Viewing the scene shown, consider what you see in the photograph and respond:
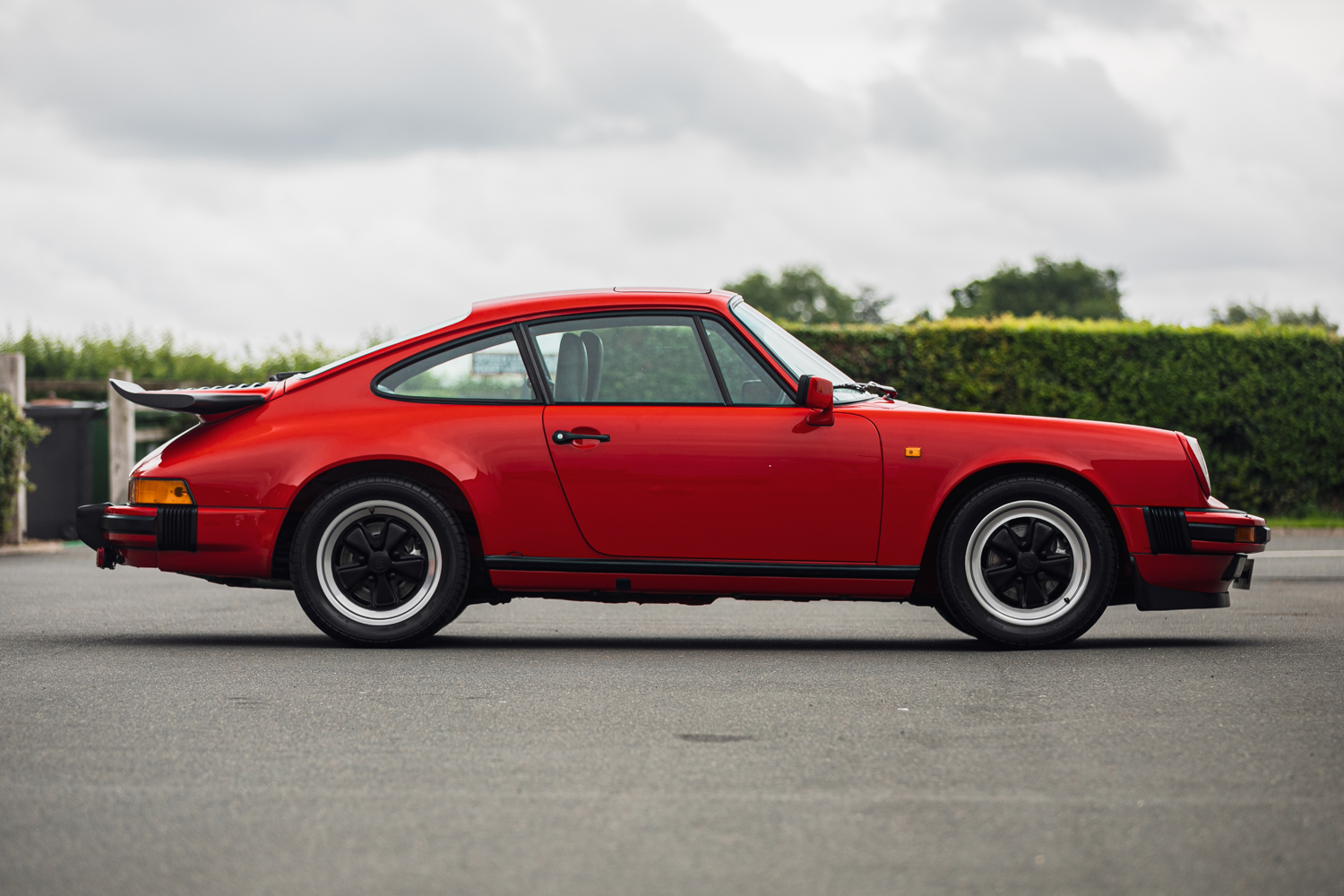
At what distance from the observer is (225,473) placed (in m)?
6.31

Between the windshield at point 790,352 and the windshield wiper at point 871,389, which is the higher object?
the windshield at point 790,352

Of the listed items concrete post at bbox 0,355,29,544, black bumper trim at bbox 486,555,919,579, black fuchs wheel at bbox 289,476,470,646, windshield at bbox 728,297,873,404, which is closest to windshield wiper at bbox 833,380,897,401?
windshield at bbox 728,297,873,404

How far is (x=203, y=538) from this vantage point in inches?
248

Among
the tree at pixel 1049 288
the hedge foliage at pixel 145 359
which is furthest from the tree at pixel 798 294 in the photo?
the hedge foliage at pixel 145 359

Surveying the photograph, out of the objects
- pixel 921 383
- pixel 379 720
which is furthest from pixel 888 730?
pixel 921 383

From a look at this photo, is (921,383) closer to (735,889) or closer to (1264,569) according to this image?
(1264,569)

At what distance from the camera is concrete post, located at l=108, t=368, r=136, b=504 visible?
14.0 metres

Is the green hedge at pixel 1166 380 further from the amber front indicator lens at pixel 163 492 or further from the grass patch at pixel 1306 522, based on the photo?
the amber front indicator lens at pixel 163 492

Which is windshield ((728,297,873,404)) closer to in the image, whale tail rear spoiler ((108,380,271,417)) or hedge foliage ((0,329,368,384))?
whale tail rear spoiler ((108,380,271,417))

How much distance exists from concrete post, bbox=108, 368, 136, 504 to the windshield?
9.23 m

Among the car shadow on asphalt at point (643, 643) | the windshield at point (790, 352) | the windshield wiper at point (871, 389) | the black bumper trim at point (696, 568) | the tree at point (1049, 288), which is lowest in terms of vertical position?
the car shadow on asphalt at point (643, 643)

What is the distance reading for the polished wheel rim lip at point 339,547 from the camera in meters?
6.25

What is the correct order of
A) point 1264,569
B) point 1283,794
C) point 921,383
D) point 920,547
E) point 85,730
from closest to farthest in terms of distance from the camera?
point 1283,794 → point 85,730 → point 920,547 → point 1264,569 → point 921,383

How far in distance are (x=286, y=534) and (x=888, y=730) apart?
10.2 ft
